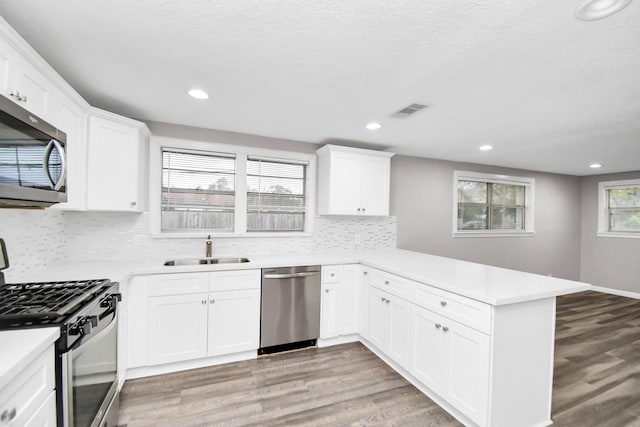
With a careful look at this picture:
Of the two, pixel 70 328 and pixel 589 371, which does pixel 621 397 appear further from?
pixel 70 328

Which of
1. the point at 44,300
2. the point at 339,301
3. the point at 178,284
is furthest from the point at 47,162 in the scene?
the point at 339,301

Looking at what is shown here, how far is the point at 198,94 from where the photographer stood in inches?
88.9

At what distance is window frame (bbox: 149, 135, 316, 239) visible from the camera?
2.96 m

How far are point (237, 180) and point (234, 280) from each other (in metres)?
1.22

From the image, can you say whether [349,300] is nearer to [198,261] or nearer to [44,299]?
[198,261]

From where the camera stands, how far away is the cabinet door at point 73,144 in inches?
73.9

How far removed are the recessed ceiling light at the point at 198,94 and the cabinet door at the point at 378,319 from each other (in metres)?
2.34

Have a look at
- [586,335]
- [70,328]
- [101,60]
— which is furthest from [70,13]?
[586,335]

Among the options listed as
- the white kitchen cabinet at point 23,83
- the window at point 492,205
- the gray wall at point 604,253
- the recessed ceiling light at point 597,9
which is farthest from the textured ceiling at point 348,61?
the gray wall at point 604,253

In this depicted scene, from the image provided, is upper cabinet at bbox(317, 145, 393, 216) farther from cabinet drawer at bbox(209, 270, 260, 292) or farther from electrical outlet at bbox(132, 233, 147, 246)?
electrical outlet at bbox(132, 233, 147, 246)

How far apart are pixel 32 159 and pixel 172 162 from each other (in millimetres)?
1843

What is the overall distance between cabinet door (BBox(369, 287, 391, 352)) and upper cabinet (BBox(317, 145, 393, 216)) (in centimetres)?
107

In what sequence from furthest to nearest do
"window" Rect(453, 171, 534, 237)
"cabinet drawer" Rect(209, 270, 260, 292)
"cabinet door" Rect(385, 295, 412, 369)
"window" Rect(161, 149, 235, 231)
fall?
"window" Rect(453, 171, 534, 237) < "window" Rect(161, 149, 235, 231) < "cabinet drawer" Rect(209, 270, 260, 292) < "cabinet door" Rect(385, 295, 412, 369)

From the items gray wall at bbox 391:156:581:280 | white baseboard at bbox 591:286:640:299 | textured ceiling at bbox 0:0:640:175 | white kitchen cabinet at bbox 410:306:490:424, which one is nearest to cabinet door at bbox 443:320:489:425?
white kitchen cabinet at bbox 410:306:490:424
